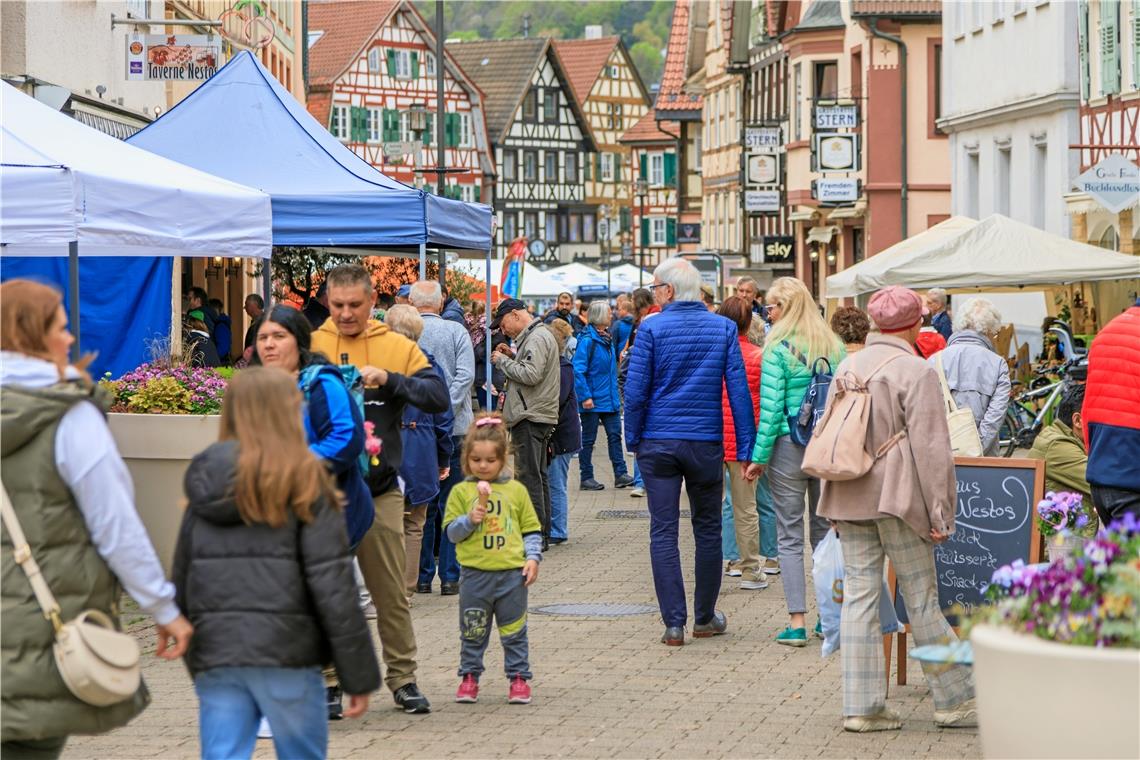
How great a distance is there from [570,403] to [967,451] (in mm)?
6394

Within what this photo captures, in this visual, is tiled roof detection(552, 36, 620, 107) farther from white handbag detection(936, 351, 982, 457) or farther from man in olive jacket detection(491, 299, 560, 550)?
A: white handbag detection(936, 351, 982, 457)

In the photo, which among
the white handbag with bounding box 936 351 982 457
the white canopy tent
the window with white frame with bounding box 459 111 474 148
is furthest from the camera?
the window with white frame with bounding box 459 111 474 148

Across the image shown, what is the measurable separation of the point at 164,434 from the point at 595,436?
10015 millimetres

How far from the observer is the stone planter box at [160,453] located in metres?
11.5

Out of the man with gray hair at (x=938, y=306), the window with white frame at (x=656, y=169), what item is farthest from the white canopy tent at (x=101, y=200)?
the window with white frame at (x=656, y=169)

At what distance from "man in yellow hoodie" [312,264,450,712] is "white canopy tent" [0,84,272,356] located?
1.86 metres

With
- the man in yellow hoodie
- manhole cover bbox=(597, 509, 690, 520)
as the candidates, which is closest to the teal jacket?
the man in yellow hoodie

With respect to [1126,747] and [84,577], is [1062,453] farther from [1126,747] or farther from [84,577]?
[84,577]

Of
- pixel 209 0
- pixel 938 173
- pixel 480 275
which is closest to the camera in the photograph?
pixel 209 0

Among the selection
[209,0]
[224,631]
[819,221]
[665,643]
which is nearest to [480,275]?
[819,221]

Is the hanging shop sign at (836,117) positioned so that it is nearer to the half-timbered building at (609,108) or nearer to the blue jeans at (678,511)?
the blue jeans at (678,511)

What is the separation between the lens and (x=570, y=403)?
16297 millimetres

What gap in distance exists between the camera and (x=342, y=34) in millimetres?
77062

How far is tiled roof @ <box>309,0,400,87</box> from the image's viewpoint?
246ft
